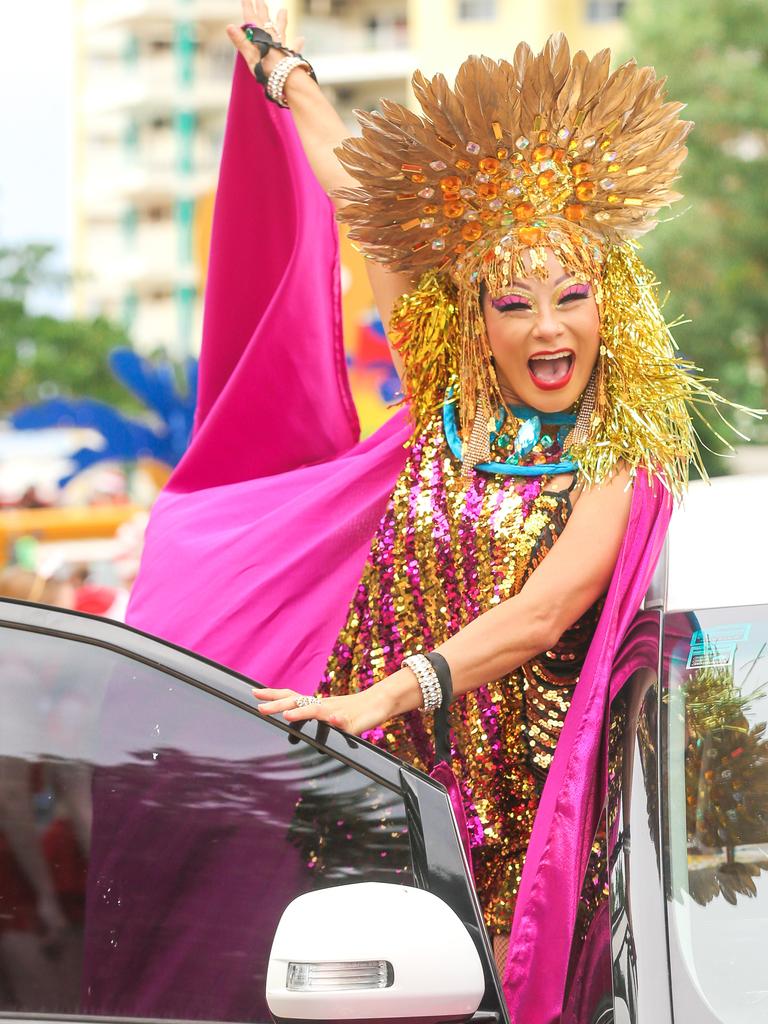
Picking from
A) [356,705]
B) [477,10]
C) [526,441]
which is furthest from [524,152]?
[477,10]

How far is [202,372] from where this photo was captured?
11.0 ft

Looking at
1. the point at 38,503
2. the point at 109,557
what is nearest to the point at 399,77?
the point at 38,503

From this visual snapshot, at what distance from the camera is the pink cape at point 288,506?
213 centimetres

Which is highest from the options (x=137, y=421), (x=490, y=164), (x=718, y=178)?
(x=718, y=178)

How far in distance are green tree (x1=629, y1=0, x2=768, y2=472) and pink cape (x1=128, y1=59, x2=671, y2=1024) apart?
694 inches

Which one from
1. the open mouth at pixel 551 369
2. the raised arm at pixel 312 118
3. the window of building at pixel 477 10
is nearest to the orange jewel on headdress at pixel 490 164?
the open mouth at pixel 551 369

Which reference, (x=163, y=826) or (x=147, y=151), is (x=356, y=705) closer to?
(x=163, y=826)

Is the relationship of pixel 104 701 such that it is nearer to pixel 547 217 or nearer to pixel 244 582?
pixel 244 582

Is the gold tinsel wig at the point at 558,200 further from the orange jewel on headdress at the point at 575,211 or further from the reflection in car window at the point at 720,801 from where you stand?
the reflection in car window at the point at 720,801

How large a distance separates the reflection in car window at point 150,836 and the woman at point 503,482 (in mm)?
243

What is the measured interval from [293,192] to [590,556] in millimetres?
1379

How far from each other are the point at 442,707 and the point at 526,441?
1.76ft

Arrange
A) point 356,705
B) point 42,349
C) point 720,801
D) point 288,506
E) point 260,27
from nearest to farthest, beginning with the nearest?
point 720,801, point 356,705, point 288,506, point 260,27, point 42,349

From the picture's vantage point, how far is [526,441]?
253cm
